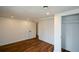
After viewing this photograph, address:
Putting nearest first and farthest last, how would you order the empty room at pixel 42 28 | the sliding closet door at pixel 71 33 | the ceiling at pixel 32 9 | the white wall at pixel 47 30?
the ceiling at pixel 32 9 → the empty room at pixel 42 28 → the sliding closet door at pixel 71 33 → the white wall at pixel 47 30

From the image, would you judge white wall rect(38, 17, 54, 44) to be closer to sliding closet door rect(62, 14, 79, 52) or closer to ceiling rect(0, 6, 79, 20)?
sliding closet door rect(62, 14, 79, 52)

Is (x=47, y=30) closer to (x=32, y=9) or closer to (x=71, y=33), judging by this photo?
(x=71, y=33)

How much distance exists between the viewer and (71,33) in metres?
3.83

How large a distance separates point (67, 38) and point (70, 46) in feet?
1.49

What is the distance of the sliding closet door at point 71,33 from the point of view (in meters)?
3.62

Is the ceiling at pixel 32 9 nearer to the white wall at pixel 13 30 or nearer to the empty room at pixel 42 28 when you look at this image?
the empty room at pixel 42 28

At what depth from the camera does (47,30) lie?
6047mm

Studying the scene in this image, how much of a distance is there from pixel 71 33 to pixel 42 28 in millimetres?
3235

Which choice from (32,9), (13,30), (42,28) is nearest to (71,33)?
(32,9)

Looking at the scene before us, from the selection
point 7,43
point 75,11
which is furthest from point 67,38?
point 7,43

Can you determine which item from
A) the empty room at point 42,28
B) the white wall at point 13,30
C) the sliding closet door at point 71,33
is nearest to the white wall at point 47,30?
the empty room at point 42,28
